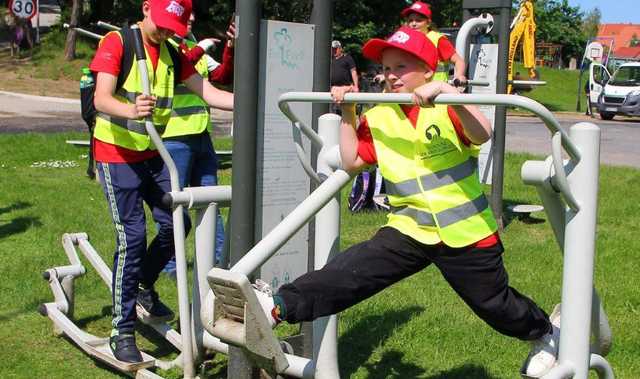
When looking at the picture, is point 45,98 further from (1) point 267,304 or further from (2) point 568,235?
(2) point 568,235

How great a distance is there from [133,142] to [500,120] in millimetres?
4835

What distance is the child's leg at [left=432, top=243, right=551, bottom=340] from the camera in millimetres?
3359

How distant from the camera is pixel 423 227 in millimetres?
3393

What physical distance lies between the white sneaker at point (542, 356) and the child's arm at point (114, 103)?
6.68 ft

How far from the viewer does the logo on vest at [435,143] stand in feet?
11.0

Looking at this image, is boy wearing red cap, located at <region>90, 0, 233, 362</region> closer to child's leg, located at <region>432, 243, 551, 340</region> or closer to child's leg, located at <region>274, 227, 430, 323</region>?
child's leg, located at <region>274, 227, 430, 323</region>

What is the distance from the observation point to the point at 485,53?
345 inches

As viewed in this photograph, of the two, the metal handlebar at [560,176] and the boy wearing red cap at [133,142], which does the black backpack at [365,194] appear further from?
the metal handlebar at [560,176]

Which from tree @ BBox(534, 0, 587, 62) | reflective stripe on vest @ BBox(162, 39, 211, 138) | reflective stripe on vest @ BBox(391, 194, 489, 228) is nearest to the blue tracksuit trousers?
reflective stripe on vest @ BBox(162, 39, 211, 138)

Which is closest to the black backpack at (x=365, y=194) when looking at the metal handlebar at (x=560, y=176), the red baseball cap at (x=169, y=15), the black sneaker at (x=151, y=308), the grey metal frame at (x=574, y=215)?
the black sneaker at (x=151, y=308)

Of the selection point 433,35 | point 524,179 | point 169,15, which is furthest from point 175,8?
point 433,35

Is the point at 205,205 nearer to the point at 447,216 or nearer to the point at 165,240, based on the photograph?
the point at 165,240

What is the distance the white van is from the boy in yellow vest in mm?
25289

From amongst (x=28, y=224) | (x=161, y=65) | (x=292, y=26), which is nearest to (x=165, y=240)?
(x=161, y=65)
